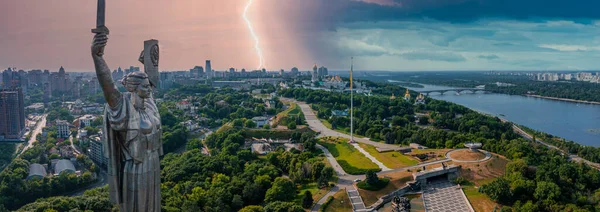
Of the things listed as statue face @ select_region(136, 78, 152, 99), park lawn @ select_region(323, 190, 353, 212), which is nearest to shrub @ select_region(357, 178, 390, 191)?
park lawn @ select_region(323, 190, 353, 212)

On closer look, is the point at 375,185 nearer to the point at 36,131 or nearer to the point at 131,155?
the point at 131,155

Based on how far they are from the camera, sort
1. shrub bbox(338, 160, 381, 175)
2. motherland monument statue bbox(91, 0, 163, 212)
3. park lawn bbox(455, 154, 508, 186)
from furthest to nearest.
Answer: shrub bbox(338, 160, 381, 175) → park lawn bbox(455, 154, 508, 186) → motherland monument statue bbox(91, 0, 163, 212)

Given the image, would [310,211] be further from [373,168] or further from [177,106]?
[177,106]

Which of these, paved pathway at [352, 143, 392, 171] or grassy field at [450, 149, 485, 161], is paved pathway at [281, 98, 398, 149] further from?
grassy field at [450, 149, 485, 161]

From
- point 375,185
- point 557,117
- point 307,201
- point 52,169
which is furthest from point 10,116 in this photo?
point 557,117

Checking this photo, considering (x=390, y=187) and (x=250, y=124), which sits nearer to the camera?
(x=390, y=187)

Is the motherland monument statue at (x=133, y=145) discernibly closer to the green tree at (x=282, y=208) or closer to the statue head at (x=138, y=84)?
the statue head at (x=138, y=84)

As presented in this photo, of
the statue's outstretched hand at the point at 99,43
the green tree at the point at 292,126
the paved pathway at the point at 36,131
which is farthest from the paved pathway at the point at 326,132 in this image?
the paved pathway at the point at 36,131
